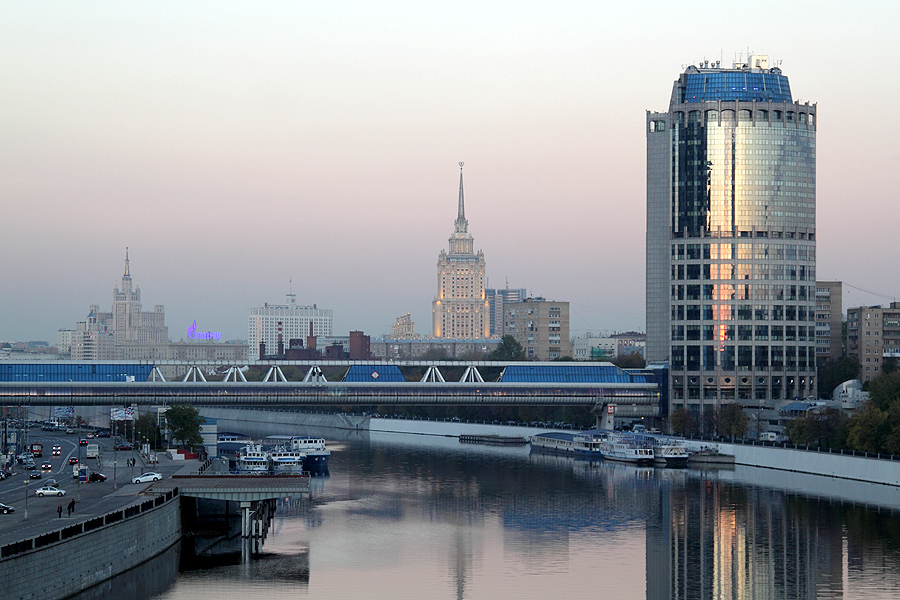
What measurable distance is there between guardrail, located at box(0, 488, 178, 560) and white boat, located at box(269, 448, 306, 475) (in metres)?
63.4

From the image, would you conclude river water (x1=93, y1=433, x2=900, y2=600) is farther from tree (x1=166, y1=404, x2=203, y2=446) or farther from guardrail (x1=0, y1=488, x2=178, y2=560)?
tree (x1=166, y1=404, x2=203, y2=446)

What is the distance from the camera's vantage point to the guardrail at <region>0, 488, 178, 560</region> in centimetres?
6512

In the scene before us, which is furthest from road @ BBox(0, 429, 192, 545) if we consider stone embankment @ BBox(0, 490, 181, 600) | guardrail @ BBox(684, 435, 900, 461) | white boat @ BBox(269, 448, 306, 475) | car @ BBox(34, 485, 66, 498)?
guardrail @ BBox(684, 435, 900, 461)

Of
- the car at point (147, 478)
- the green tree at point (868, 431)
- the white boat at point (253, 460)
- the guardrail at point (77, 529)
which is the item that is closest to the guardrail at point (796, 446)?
the green tree at point (868, 431)

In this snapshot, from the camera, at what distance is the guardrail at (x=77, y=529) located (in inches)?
2564

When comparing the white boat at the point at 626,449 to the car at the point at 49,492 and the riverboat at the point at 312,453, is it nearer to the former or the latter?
the riverboat at the point at 312,453

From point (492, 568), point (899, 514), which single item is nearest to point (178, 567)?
point (492, 568)

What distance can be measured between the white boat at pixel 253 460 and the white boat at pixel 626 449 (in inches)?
1919

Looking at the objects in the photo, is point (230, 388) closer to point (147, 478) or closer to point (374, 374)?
point (374, 374)

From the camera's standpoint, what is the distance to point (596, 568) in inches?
3568

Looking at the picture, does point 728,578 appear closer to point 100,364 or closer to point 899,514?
point 899,514

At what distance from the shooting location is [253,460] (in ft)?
524

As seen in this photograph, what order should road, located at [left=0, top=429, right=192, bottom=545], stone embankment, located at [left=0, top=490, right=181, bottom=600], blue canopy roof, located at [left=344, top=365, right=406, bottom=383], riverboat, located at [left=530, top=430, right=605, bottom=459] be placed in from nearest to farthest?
stone embankment, located at [left=0, top=490, right=181, bottom=600] → road, located at [left=0, top=429, right=192, bottom=545] → riverboat, located at [left=530, top=430, right=605, bottom=459] → blue canopy roof, located at [left=344, top=365, right=406, bottom=383]

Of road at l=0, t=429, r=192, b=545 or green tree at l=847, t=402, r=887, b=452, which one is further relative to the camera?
green tree at l=847, t=402, r=887, b=452
